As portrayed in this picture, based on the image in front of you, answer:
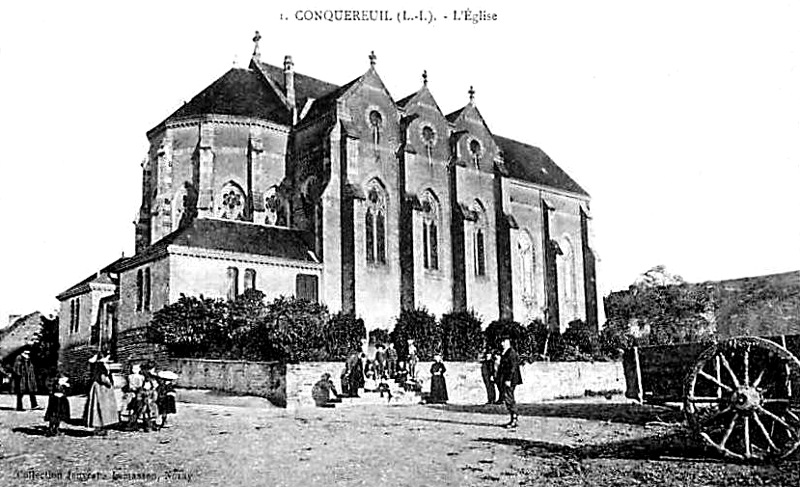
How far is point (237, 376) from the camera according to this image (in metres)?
18.9

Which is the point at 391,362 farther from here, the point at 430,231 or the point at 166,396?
the point at 430,231

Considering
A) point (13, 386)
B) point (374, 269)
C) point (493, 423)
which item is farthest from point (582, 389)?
point (13, 386)

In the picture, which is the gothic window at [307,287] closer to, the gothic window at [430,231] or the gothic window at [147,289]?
the gothic window at [147,289]

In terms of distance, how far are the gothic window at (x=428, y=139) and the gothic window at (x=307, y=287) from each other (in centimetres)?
901

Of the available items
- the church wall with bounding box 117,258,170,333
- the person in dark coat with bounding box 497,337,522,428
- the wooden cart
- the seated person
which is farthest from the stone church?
the wooden cart

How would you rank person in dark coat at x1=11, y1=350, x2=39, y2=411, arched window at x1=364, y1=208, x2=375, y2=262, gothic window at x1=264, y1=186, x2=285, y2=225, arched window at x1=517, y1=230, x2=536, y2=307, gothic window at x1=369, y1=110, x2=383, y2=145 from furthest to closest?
arched window at x1=517, y1=230, x2=536, y2=307, gothic window at x1=369, y1=110, x2=383, y2=145, gothic window at x1=264, y1=186, x2=285, y2=225, arched window at x1=364, y1=208, x2=375, y2=262, person in dark coat at x1=11, y1=350, x2=39, y2=411

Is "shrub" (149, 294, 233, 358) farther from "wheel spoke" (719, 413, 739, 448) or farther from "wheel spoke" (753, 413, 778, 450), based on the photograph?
"wheel spoke" (753, 413, 778, 450)

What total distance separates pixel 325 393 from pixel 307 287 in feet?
34.9

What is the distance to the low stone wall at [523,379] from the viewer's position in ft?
61.4

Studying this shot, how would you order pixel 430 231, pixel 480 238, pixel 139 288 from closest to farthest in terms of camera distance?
pixel 139 288 < pixel 430 231 < pixel 480 238

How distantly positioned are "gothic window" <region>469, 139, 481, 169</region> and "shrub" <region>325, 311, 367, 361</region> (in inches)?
444

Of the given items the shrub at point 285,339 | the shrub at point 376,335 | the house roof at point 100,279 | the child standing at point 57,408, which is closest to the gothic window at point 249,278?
the shrub at point 285,339

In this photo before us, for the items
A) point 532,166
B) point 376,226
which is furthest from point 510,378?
point 532,166

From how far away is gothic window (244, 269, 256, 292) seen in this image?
27.2 metres
